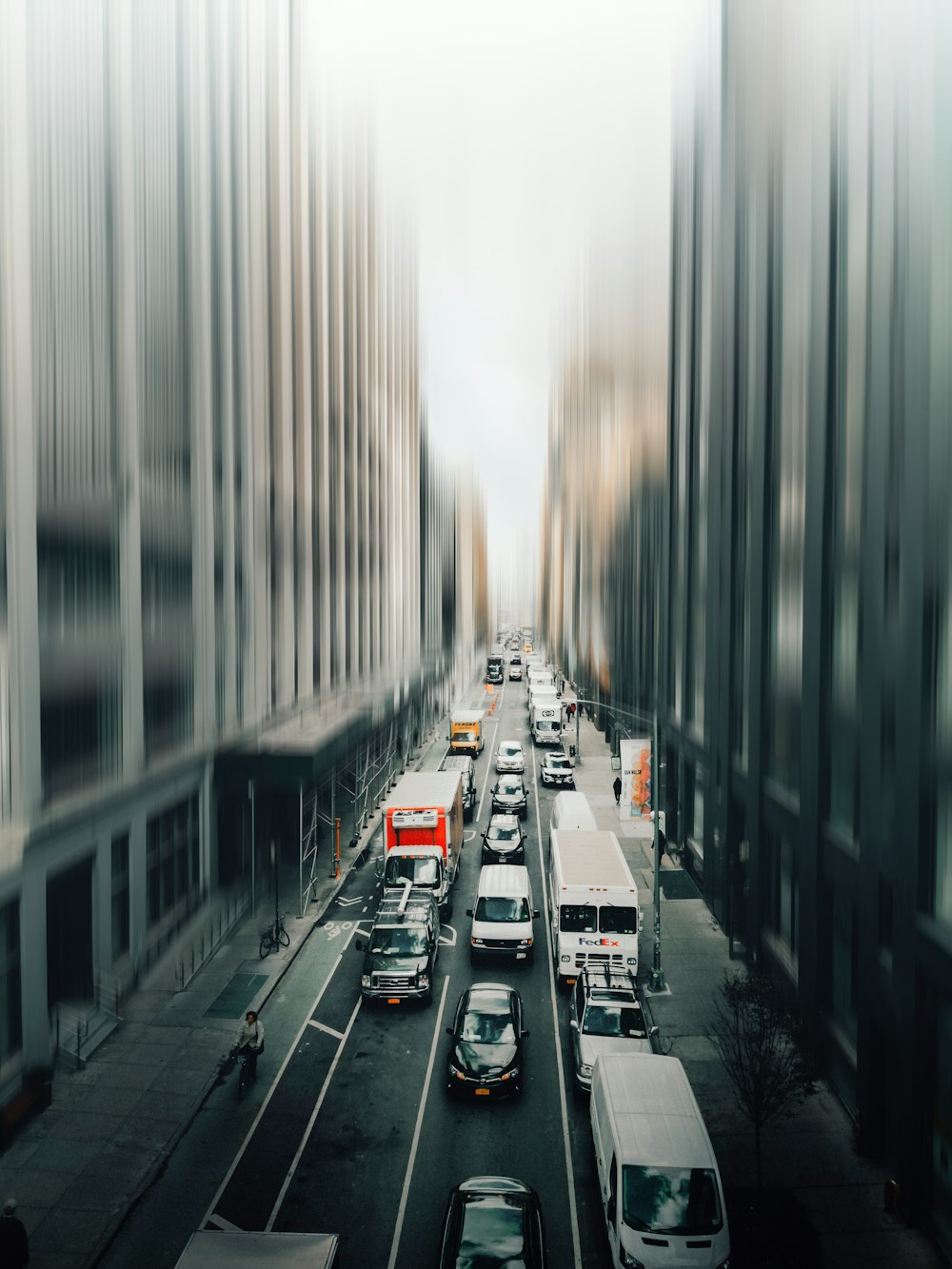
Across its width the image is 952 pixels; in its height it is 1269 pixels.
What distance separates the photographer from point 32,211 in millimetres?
17797

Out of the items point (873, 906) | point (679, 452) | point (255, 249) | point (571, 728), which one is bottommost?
point (571, 728)

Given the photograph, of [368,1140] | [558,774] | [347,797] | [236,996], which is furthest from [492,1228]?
[558,774]

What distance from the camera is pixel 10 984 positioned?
55.0 ft

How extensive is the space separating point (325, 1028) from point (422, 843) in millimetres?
8917

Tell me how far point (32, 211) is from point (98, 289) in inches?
110

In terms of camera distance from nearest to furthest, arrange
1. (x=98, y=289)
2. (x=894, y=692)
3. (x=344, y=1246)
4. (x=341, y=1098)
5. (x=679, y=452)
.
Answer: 1. (x=344, y=1246)
2. (x=894, y=692)
3. (x=341, y=1098)
4. (x=98, y=289)
5. (x=679, y=452)

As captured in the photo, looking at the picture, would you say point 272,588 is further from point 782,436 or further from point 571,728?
point 571,728

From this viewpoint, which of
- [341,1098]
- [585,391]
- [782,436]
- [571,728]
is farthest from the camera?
[585,391]

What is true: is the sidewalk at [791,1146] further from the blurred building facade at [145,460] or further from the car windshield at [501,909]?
the blurred building facade at [145,460]

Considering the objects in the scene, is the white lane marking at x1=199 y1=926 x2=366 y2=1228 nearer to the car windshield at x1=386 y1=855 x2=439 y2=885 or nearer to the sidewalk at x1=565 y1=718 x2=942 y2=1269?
the car windshield at x1=386 y1=855 x2=439 y2=885

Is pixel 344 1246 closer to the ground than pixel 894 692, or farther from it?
closer to the ground

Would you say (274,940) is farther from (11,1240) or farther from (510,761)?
(510,761)

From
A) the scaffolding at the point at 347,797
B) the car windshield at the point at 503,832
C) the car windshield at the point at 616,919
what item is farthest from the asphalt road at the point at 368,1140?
the car windshield at the point at 503,832

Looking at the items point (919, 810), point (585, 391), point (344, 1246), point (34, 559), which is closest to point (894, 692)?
point (919, 810)
